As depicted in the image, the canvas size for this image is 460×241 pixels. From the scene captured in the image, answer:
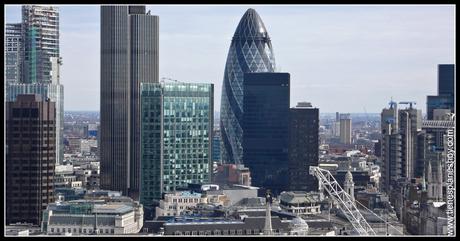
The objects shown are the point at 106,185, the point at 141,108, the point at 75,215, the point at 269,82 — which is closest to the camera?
the point at 75,215

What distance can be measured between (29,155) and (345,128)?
2091 inches

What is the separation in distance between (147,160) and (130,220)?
13081mm

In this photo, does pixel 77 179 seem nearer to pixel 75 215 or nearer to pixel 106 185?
pixel 106 185

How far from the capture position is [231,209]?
43188 millimetres

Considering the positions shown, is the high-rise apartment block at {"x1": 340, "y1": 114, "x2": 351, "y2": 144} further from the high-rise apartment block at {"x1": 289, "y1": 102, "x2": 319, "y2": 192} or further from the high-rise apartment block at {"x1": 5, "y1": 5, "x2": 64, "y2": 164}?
the high-rise apartment block at {"x1": 5, "y1": 5, "x2": 64, "y2": 164}

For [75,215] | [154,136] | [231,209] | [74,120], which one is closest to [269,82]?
[74,120]

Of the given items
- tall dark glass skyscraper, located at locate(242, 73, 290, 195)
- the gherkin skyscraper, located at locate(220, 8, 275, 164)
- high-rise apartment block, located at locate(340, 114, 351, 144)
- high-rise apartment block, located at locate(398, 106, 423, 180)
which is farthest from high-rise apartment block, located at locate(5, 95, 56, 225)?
high-rise apartment block, located at locate(340, 114, 351, 144)

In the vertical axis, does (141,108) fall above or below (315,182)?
above

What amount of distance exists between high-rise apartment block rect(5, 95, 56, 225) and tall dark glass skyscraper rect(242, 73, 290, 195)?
25309 millimetres

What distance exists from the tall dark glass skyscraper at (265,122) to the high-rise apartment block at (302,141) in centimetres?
205

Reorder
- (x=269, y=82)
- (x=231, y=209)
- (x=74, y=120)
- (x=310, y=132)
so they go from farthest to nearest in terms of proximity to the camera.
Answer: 1. (x=74, y=120)
2. (x=269, y=82)
3. (x=310, y=132)
4. (x=231, y=209)

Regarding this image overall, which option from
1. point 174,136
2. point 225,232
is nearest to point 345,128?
point 174,136

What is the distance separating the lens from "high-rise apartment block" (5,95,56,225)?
42.8 m

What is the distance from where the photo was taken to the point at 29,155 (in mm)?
43875
